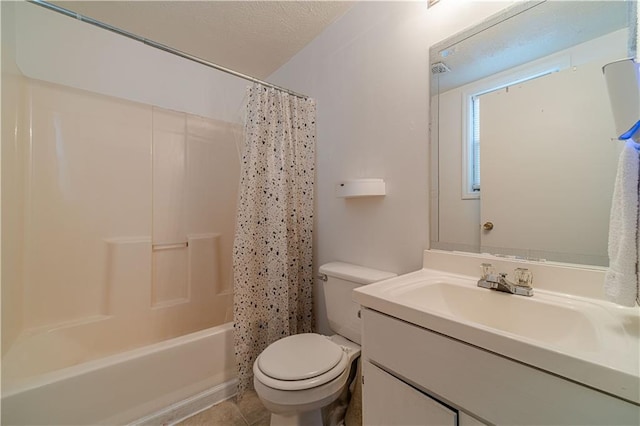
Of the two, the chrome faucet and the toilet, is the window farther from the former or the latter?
the toilet

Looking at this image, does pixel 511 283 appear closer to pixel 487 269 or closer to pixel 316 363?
pixel 487 269

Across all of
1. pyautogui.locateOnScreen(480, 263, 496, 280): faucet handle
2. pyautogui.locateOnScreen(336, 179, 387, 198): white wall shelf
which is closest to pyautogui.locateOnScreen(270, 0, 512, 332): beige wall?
pyautogui.locateOnScreen(336, 179, 387, 198): white wall shelf

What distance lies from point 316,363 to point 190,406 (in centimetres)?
80

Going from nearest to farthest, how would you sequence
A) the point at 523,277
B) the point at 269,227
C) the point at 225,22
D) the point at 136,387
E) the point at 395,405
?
the point at 395,405
the point at 523,277
the point at 136,387
the point at 269,227
the point at 225,22

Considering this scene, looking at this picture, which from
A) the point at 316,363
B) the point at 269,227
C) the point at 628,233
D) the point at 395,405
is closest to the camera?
the point at 628,233

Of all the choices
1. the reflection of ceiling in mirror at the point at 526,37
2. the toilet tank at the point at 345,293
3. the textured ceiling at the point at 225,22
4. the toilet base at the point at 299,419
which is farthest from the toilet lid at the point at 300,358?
the textured ceiling at the point at 225,22

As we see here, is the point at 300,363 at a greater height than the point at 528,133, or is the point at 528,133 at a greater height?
the point at 528,133

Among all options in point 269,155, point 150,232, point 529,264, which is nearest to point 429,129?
point 529,264

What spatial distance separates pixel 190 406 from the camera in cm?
126

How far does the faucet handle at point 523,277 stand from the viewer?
0.82 m

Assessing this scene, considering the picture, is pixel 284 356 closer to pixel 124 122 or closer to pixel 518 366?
pixel 518 366

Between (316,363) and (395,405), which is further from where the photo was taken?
(316,363)

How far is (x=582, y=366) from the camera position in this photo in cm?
43

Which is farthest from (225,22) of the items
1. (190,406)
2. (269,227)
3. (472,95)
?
(190,406)
